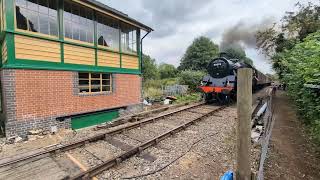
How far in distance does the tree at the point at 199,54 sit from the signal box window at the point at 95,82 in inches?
1221

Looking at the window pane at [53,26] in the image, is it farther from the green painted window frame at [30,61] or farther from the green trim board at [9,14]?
the green trim board at [9,14]

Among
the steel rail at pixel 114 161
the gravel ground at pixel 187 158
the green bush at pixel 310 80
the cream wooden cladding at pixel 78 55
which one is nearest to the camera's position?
the steel rail at pixel 114 161

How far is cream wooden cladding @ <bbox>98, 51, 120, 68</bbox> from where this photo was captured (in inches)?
362

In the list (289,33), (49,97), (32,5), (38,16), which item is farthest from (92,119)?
(289,33)

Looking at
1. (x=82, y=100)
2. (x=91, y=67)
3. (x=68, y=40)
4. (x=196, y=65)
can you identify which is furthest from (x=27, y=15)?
(x=196, y=65)

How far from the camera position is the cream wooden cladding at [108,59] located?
30.1ft

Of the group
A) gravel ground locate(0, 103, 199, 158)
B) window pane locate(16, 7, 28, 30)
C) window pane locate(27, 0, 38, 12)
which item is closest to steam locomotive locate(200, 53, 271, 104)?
gravel ground locate(0, 103, 199, 158)

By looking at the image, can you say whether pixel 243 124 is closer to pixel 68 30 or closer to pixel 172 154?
pixel 172 154

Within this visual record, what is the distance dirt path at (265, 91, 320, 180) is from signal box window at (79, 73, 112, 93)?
24.2ft

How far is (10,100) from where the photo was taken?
20.3ft

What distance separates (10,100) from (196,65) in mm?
36644

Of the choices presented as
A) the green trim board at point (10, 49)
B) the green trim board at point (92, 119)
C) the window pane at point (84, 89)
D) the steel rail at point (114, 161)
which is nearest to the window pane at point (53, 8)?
the green trim board at point (10, 49)

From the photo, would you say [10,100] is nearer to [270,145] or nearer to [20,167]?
[20,167]

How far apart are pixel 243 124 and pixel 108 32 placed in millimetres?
8868
